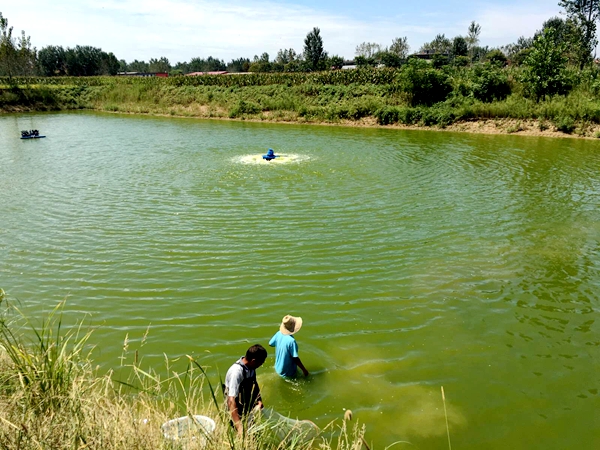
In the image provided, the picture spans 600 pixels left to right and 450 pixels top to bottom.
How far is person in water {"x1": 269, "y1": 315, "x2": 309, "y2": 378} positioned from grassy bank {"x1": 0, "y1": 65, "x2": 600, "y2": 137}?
31.5m

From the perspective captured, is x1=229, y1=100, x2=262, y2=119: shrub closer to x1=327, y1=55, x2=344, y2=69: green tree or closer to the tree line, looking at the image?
the tree line

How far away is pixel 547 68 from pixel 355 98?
16538 mm

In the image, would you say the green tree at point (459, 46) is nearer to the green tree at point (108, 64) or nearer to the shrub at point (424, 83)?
the shrub at point (424, 83)

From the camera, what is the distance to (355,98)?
4341 centimetres

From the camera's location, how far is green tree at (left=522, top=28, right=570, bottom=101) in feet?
115

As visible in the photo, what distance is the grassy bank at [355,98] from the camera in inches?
1320

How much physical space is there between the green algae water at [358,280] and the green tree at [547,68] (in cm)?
1910

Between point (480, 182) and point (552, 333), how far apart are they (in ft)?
38.0

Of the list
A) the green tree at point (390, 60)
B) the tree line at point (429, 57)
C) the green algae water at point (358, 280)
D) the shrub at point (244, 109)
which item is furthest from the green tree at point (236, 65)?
the green algae water at point (358, 280)

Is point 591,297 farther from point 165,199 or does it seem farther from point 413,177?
point 165,199

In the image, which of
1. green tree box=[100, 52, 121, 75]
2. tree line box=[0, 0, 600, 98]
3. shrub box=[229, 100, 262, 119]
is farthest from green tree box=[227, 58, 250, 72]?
shrub box=[229, 100, 262, 119]

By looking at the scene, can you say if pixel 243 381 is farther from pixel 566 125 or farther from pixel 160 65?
pixel 160 65

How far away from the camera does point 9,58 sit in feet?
214

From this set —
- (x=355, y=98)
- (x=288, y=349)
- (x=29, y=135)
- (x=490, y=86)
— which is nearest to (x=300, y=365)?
(x=288, y=349)
